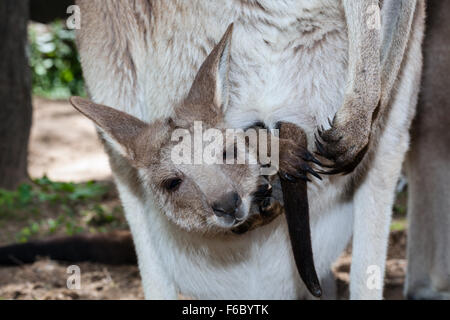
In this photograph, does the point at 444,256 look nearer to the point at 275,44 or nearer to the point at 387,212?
the point at 387,212

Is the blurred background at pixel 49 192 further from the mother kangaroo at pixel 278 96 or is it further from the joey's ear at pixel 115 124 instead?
the joey's ear at pixel 115 124

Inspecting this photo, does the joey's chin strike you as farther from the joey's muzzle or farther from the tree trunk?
the tree trunk

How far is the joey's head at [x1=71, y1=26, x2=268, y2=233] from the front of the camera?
2172 mm

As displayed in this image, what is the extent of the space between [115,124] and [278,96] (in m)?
0.57

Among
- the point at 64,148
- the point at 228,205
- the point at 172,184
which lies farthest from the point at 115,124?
the point at 64,148

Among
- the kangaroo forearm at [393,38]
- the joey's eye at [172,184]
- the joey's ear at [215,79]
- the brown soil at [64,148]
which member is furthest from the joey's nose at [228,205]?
the brown soil at [64,148]

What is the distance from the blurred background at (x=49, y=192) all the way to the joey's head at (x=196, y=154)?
3.78ft

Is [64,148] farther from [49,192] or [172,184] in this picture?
[172,184]

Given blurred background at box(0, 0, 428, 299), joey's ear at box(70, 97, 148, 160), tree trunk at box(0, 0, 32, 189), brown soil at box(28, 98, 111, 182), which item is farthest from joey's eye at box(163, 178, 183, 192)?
brown soil at box(28, 98, 111, 182)

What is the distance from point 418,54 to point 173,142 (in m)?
1.06

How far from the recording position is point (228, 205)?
2.10 m

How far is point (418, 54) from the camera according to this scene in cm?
266

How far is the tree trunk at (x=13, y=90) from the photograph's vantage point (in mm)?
4754
